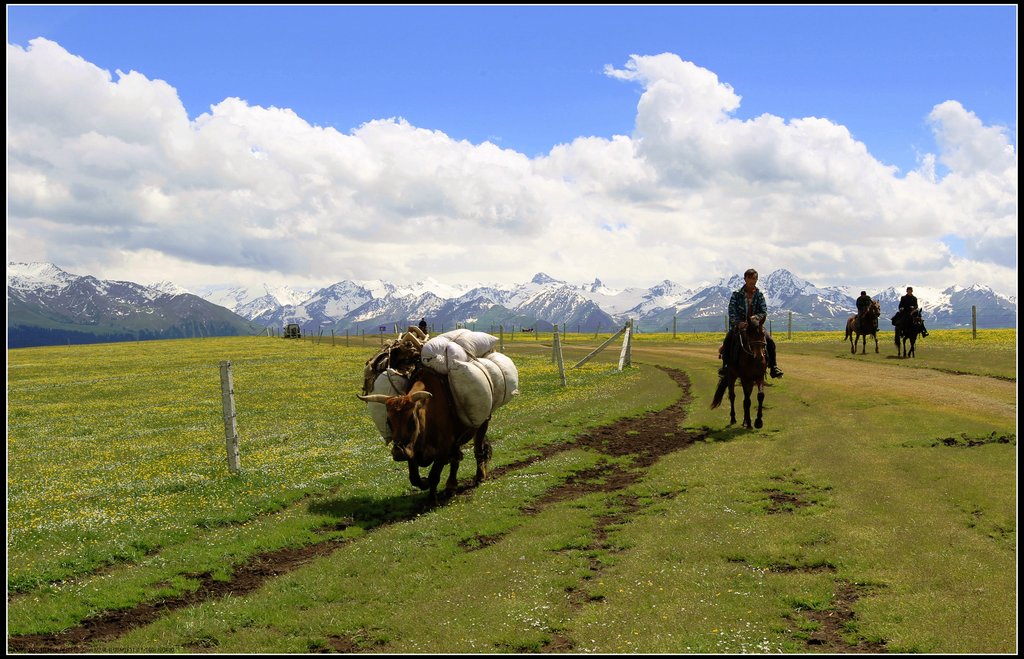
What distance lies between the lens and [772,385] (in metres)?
30.8

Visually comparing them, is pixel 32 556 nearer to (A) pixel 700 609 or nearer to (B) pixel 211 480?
(B) pixel 211 480

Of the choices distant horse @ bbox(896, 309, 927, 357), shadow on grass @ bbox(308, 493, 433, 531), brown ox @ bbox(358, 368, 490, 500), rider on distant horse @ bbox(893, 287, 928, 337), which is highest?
rider on distant horse @ bbox(893, 287, 928, 337)

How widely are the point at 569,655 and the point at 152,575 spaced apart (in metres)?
7.92

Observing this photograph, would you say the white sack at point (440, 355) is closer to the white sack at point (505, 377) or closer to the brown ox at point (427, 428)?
the brown ox at point (427, 428)

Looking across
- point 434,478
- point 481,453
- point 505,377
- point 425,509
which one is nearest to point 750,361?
point 505,377

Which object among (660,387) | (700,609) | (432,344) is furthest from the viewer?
(660,387)

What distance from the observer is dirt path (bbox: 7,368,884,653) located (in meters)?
9.06

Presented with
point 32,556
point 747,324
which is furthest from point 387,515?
point 747,324

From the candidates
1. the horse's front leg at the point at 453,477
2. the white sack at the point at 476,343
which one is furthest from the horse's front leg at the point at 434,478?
the white sack at the point at 476,343

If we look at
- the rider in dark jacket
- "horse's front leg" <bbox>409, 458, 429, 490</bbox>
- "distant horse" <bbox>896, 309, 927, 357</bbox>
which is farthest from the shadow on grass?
→ the rider in dark jacket

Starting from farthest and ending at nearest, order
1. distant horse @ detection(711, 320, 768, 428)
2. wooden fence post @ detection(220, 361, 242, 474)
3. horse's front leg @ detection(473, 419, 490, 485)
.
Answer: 1. distant horse @ detection(711, 320, 768, 428)
2. wooden fence post @ detection(220, 361, 242, 474)
3. horse's front leg @ detection(473, 419, 490, 485)

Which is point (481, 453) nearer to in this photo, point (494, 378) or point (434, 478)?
point (494, 378)

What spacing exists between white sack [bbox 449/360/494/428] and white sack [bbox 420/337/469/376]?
5.8 inches

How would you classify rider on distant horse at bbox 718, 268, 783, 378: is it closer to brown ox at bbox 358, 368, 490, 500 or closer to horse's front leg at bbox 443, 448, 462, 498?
brown ox at bbox 358, 368, 490, 500
